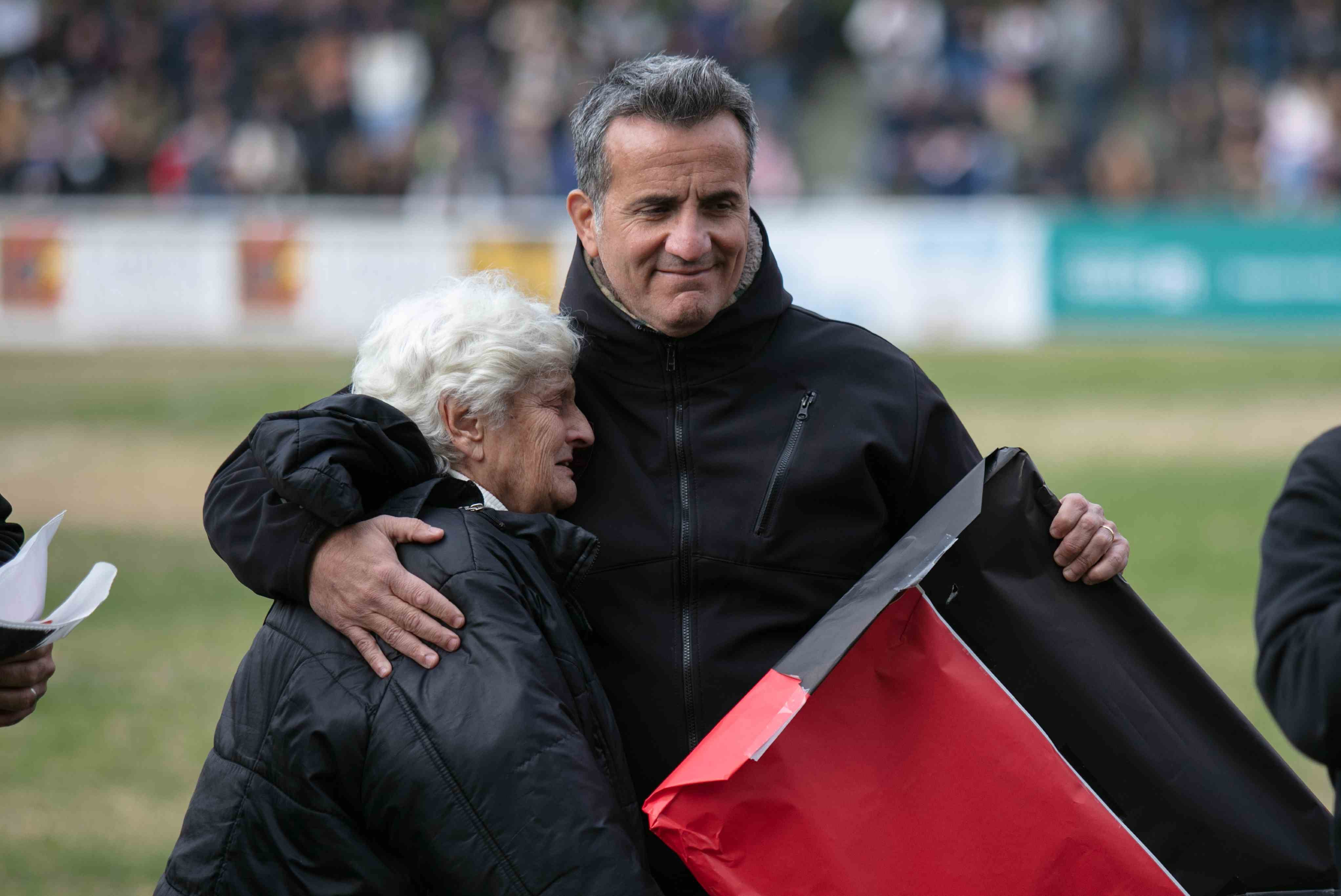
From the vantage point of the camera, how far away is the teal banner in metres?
18.3

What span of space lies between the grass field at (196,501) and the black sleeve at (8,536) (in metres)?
2.35

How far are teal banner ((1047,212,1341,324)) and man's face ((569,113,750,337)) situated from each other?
1621 centimetres

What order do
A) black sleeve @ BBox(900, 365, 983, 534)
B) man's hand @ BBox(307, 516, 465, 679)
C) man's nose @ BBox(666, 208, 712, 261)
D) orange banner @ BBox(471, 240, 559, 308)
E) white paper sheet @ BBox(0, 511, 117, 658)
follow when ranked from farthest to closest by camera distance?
orange banner @ BBox(471, 240, 559, 308) < black sleeve @ BBox(900, 365, 983, 534) < man's nose @ BBox(666, 208, 712, 261) < white paper sheet @ BBox(0, 511, 117, 658) < man's hand @ BBox(307, 516, 465, 679)

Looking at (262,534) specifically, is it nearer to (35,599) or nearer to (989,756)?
(35,599)

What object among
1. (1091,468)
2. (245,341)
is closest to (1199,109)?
(1091,468)

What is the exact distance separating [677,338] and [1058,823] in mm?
1070

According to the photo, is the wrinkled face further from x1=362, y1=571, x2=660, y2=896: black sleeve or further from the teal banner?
the teal banner

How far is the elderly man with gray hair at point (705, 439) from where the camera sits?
2.73m

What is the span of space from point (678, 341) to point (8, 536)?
128cm

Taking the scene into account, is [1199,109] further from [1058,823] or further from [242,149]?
[1058,823]

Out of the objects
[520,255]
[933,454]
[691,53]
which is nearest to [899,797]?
[933,454]

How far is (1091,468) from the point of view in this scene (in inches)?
464

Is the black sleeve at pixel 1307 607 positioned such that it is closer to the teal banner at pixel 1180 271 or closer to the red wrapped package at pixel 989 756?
the red wrapped package at pixel 989 756

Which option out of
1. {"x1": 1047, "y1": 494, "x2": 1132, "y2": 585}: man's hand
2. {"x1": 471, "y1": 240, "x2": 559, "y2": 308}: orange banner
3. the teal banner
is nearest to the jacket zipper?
{"x1": 1047, "y1": 494, "x2": 1132, "y2": 585}: man's hand
